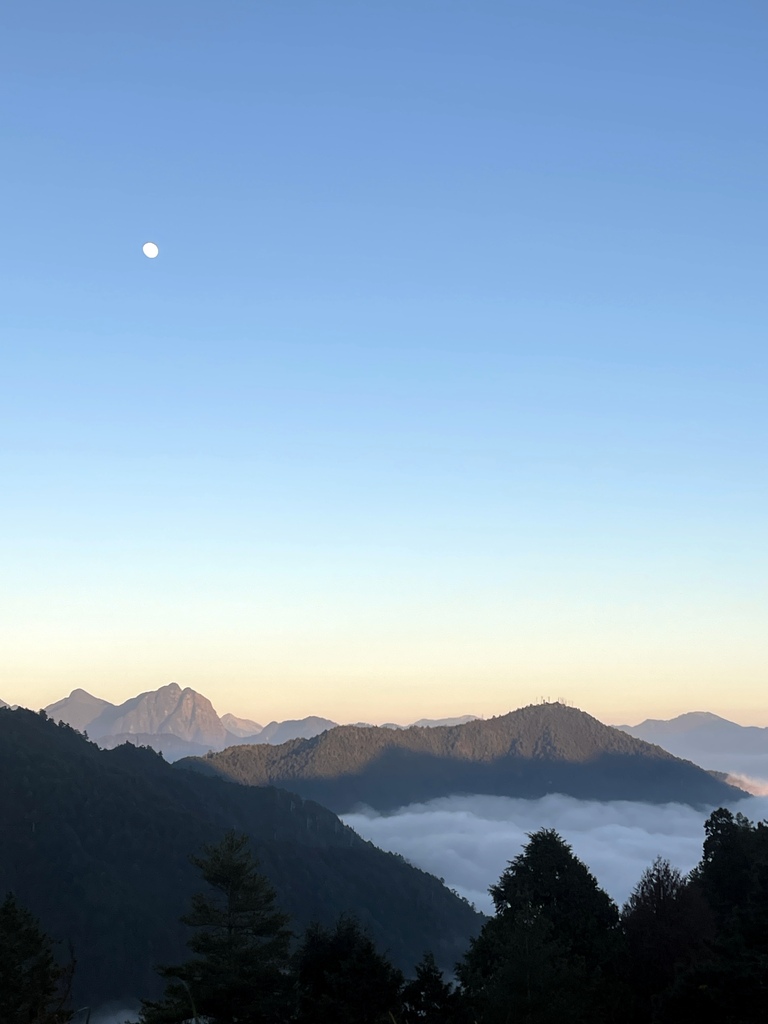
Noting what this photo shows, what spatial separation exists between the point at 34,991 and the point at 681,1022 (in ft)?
125

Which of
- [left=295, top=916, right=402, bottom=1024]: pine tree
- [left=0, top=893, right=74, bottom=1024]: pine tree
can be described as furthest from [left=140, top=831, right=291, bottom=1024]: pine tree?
[left=0, top=893, right=74, bottom=1024]: pine tree

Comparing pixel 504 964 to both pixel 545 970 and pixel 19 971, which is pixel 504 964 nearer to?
pixel 545 970

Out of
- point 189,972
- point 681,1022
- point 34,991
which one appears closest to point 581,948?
point 681,1022

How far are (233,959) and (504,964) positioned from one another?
14388 millimetres

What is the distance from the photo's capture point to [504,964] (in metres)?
47.8

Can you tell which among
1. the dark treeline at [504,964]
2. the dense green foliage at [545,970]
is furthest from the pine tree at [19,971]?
the dense green foliage at [545,970]

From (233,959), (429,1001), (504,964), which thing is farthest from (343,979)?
(504,964)

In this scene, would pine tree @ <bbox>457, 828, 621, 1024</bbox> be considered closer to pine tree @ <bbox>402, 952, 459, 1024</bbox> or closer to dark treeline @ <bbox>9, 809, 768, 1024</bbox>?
dark treeline @ <bbox>9, 809, 768, 1024</bbox>

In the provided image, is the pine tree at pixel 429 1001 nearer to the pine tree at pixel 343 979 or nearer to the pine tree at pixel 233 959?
the pine tree at pixel 343 979

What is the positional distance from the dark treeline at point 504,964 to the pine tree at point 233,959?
9 centimetres

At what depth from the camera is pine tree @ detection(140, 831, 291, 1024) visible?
4759 centimetres

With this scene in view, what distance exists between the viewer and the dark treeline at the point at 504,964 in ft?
137

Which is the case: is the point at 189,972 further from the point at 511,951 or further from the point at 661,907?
the point at 661,907

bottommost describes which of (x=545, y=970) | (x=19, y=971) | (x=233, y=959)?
(x=19, y=971)
